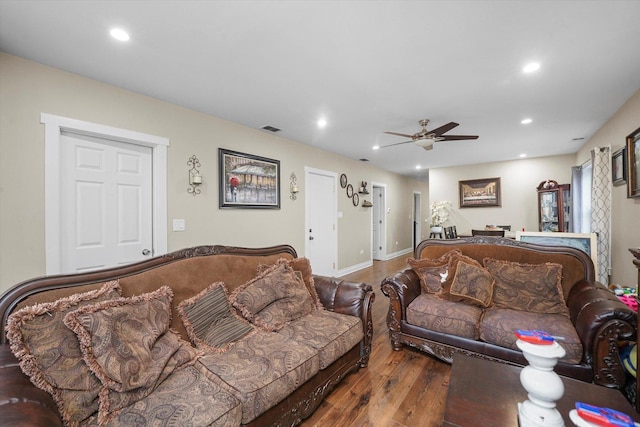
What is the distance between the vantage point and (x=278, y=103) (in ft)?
9.50

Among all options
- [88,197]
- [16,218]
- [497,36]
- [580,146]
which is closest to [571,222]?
[580,146]

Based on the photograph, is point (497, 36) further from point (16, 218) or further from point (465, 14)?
point (16, 218)

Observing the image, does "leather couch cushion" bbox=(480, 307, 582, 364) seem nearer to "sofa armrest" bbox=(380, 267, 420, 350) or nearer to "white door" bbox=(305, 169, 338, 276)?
"sofa armrest" bbox=(380, 267, 420, 350)

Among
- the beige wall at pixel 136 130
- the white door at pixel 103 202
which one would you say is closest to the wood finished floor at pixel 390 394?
the beige wall at pixel 136 130

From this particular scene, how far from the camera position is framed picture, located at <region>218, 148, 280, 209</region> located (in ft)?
11.1

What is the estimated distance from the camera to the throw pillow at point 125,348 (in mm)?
1233

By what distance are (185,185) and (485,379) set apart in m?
3.11

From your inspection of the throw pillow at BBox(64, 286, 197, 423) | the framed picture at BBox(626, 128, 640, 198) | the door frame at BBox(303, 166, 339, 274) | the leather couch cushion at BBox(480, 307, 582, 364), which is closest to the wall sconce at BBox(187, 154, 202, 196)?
the throw pillow at BBox(64, 286, 197, 423)

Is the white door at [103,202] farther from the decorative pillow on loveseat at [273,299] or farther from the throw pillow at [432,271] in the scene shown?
the throw pillow at [432,271]

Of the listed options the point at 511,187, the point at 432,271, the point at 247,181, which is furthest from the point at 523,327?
the point at 511,187

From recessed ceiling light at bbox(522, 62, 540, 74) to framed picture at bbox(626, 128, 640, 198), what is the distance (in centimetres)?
131

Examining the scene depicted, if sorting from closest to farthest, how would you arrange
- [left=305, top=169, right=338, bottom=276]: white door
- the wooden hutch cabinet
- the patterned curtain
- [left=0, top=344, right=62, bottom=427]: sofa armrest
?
1. [left=0, top=344, right=62, bottom=427]: sofa armrest
2. the patterned curtain
3. [left=305, top=169, right=338, bottom=276]: white door
4. the wooden hutch cabinet

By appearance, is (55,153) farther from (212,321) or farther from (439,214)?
(439,214)

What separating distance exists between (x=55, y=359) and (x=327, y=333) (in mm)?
1453
